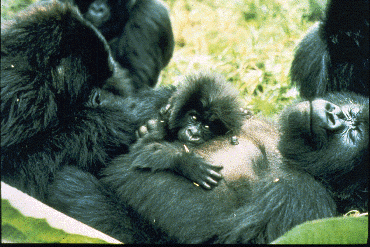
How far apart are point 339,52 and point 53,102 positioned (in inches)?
79.3

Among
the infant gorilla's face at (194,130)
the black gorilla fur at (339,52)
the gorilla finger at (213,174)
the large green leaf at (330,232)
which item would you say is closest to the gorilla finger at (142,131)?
the infant gorilla's face at (194,130)

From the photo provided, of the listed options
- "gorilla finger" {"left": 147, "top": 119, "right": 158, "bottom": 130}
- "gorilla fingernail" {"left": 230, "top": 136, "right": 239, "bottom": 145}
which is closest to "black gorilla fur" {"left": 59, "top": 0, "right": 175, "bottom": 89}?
"gorilla finger" {"left": 147, "top": 119, "right": 158, "bottom": 130}

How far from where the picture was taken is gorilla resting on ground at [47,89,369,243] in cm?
236

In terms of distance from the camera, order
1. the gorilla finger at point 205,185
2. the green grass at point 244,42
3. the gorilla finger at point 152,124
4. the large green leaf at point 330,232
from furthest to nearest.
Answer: the green grass at point 244,42, the gorilla finger at point 152,124, the gorilla finger at point 205,185, the large green leaf at point 330,232

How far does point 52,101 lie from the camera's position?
8.95 ft

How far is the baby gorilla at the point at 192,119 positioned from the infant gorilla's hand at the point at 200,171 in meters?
0.14

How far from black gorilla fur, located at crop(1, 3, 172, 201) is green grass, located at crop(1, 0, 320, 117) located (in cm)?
89

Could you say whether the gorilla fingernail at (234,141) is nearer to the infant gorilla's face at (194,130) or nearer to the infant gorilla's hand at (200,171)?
the infant gorilla's face at (194,130)

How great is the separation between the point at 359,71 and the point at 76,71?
6.39ft

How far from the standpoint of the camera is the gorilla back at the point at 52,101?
8.47 ft

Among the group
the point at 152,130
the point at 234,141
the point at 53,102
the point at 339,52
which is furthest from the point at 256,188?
the point at 53,102

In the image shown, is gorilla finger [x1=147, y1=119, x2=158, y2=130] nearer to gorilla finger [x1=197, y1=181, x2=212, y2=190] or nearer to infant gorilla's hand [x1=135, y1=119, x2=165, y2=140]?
infant gorilla's hand [x1=135, y1=119, x2=165, y2=140]

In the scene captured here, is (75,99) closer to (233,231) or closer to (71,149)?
(71,149)

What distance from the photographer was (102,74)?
3.09 meters
